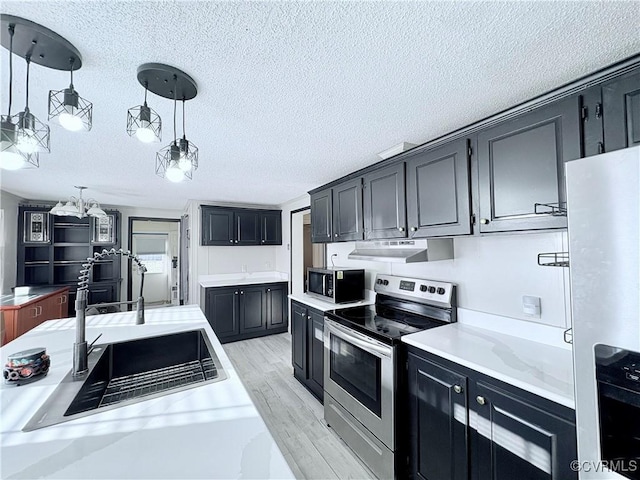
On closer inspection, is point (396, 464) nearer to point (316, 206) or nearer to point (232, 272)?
point (316, 206)

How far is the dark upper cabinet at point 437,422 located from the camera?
1435 millimetres

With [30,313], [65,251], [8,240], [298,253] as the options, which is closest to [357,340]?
[298,253]

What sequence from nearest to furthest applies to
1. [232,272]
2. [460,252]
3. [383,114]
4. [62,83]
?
[62,83]
[383,114]
[460,252]
[232,272]

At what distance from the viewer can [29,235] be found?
14.4 feet

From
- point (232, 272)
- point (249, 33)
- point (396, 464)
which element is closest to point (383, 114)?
point (249, 33)

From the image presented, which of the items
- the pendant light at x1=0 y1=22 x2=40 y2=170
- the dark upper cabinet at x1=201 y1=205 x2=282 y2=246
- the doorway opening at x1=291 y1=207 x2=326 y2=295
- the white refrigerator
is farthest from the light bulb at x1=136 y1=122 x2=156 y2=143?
the dark upper cabinet at x1=201 y1=205 x2=282 y2=246

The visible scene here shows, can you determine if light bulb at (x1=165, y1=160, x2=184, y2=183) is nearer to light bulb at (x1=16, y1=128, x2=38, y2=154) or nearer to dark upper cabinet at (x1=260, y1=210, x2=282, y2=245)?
light bulb at (x1=16, y1=128, x2=38, y2=154)

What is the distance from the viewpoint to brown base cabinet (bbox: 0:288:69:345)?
3.08 metres

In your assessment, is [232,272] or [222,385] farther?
[232,272]

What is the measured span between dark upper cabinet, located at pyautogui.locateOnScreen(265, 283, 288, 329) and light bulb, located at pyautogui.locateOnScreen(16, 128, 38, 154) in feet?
12.7

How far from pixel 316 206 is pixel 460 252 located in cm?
181

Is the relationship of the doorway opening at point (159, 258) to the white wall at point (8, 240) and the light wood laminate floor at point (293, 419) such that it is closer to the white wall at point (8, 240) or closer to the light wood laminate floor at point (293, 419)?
the white wall at point (8, 240)

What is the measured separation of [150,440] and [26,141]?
1124mm

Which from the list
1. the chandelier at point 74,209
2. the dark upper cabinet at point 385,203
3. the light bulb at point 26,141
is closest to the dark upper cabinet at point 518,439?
the dark upper cabinet at point 385,203
